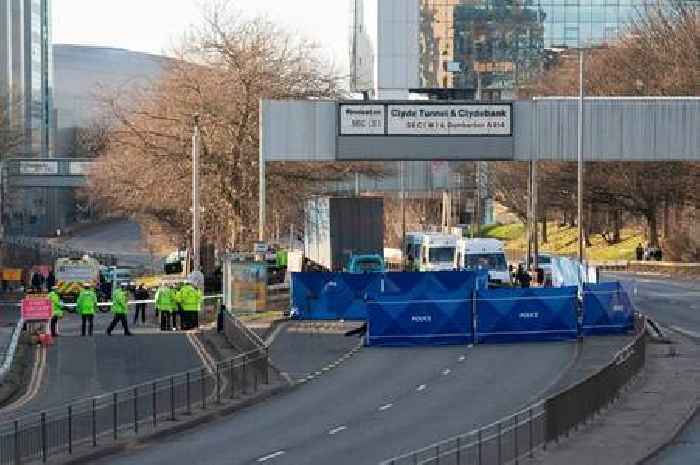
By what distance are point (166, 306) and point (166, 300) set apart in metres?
0.25

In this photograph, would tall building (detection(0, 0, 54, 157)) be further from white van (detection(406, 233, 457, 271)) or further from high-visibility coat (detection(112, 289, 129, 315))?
high-visibility coat (detection(112, 289, 129, 315))

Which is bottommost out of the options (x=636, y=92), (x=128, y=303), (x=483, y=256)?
(x=128, y=303)

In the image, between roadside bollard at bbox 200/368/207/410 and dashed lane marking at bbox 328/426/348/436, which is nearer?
dashed lane marking at bbox 328/426/348/436

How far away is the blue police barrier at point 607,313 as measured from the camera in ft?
136

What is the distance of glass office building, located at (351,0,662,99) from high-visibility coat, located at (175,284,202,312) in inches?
2020

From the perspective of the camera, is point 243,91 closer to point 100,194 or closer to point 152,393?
point 100,194

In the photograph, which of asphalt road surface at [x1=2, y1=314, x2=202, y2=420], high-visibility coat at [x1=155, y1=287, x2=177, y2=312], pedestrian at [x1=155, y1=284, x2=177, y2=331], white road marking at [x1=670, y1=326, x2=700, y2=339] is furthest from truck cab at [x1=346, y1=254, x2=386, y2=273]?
white road marking at [x1=670, y1=326, x2=700, y2=339]

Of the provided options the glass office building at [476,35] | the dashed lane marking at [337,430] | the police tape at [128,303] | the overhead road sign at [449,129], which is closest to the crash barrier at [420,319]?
the overhead road sign at [449,129]

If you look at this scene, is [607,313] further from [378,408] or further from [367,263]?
[367,263]

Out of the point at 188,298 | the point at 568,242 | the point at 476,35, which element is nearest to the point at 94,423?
the point at 188,298

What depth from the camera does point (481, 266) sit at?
2277 inches

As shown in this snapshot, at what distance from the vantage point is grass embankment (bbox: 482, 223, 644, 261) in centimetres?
9750

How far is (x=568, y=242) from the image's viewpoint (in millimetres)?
107438

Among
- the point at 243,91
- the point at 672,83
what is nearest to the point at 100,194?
the point at 243,91
